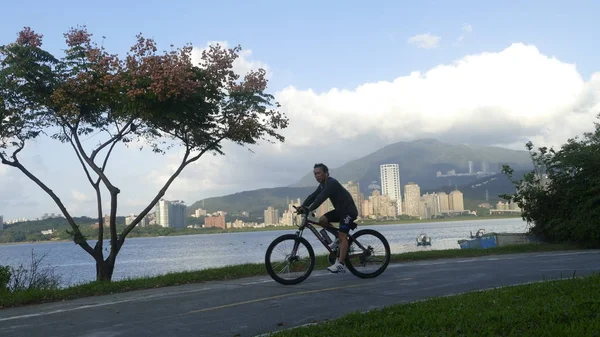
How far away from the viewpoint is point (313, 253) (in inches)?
406

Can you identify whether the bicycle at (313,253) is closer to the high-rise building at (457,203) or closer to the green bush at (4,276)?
the green bush at (4,276)

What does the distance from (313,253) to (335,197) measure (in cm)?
103

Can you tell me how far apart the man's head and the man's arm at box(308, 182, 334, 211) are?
17 cm

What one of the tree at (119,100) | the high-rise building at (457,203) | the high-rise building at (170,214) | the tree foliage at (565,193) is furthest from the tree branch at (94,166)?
the high-rise building at (457,203)

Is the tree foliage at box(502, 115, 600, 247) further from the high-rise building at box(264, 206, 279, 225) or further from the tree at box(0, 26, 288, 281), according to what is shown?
the high-rise building at box(264, 206, 279, 225)

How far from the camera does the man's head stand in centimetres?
1054

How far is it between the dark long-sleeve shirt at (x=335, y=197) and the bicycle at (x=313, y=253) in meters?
0.26

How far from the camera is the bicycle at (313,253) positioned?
401 inches

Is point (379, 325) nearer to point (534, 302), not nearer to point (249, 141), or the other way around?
point (534, 302)

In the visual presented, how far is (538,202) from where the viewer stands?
2347 centimetres

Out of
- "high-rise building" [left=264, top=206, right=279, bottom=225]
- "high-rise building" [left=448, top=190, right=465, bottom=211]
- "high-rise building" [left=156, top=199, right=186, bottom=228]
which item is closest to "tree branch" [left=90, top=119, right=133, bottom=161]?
"high-rise building" [left=156, top=199, right=186, bottom=228]

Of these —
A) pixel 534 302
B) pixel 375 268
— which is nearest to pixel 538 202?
pixel 375 268

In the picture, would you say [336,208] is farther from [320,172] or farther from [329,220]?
[320,172]

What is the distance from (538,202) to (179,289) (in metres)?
17.2
